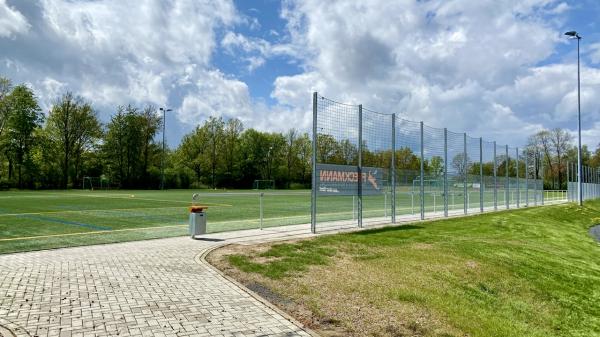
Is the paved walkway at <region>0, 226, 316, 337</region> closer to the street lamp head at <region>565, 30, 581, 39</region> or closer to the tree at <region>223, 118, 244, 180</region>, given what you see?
the street lamp head at <region>565, 30, 581, 39</region>

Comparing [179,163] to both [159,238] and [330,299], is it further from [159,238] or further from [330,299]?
[330,299]

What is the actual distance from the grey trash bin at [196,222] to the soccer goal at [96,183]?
166ft

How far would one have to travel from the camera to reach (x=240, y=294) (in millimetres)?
5875

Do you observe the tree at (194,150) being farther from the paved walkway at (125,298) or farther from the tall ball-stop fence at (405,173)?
the paved walkway at (125,298)

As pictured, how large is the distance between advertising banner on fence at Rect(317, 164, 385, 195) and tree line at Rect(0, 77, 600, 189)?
25.4 meters

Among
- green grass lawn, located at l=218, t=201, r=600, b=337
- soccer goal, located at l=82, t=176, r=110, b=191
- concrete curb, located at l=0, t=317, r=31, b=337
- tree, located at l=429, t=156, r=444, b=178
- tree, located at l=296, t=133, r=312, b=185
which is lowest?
green grass lawn, located at l=218, t=201, r=600, b=337

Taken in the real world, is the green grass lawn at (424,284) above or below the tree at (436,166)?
below

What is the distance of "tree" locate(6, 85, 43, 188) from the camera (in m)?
52.4

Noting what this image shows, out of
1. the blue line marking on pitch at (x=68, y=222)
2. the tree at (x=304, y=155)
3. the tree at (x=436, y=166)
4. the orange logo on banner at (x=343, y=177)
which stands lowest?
the blue line marking on pitch at (x=68, y=222)

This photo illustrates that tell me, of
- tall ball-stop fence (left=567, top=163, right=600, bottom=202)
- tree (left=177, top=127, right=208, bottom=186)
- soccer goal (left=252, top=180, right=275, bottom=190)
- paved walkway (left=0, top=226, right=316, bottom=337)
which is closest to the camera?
paved walkway (left=0, top=226, right=316, bottom=337)

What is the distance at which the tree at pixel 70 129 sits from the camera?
188 ft

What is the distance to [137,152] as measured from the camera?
209 ft

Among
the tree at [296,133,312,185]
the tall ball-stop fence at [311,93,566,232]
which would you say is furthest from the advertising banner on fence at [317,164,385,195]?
the tree at [296,133,312,185]

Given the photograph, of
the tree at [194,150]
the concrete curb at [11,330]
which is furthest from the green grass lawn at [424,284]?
the tree at [194,150]
